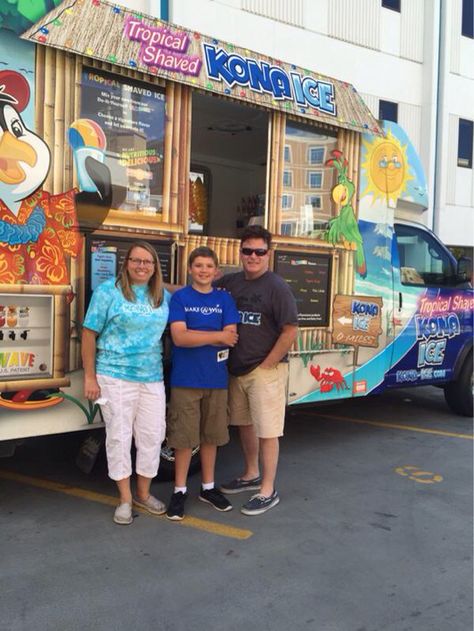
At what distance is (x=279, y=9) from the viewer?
555 inches

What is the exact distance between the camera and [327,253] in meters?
4.95

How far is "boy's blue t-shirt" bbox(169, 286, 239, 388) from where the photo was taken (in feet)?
12.1

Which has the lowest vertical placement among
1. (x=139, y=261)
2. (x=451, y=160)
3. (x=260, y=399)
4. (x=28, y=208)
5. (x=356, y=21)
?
(x=260, y=399)

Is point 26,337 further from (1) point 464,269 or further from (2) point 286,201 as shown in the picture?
(1) point 464,269

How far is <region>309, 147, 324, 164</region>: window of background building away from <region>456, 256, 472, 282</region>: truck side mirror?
89.5 inches

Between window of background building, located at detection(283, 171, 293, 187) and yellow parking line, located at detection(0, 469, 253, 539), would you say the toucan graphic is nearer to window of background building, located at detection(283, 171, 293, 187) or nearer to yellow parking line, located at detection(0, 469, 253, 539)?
window of background building, located at detection(283, 171, 293, 187)

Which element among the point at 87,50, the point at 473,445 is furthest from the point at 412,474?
the point at 87,50

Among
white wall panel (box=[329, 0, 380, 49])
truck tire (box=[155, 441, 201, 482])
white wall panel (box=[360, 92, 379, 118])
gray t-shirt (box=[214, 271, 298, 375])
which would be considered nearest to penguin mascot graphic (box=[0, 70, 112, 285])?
gray t-shirt (box=[214, 271, 298, 375])

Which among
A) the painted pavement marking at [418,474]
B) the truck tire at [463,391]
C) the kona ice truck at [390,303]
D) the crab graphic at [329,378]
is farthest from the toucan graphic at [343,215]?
the truck tire at [463,391]

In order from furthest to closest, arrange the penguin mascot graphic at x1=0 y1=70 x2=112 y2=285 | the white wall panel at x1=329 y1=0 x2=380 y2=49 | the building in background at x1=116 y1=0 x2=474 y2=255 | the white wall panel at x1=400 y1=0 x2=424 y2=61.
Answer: the white wall panel at x1=400 y1=0 x2=424 y2=61 < the white wall panel at x1=329 y1=0 x2=380 y2=49 < the building in background at x1=116 y1=0 x2=474 y2=255 < the penguin mascot graphic at x1=0 y1=70 x2=112 y2=285

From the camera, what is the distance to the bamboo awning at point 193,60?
11.5ft

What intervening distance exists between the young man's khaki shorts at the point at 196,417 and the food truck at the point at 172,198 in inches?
20.6

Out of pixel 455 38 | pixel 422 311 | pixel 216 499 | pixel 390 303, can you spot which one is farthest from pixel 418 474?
pixel 455 38

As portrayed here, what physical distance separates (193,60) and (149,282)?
5.07 feet
